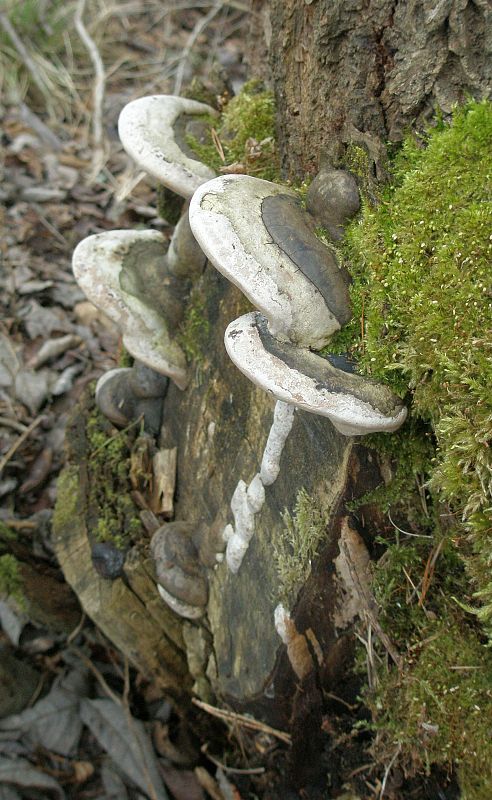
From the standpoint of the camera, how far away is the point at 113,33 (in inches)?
317

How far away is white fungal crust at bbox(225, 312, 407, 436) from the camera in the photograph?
5.08 ft

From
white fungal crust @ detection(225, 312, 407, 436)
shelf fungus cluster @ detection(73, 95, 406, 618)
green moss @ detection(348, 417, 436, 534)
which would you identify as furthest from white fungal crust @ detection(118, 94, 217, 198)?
green moss @ detection(348, 417, 436, 534)

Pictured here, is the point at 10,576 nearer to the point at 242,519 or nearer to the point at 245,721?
the point at 245,721

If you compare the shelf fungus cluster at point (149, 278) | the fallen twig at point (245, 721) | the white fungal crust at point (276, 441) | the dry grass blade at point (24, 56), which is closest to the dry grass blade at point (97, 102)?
the dry grass blade at point (24, 56)

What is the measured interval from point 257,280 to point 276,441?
742 mm

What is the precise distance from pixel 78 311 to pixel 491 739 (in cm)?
445

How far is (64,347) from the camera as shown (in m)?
5.10

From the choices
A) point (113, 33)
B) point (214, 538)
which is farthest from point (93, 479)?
point (113, 33)

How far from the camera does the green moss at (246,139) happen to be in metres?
2.40

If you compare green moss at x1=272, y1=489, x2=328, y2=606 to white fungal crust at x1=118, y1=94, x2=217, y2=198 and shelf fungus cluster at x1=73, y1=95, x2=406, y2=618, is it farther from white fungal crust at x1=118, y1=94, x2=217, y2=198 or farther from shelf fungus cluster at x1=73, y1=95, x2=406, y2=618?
white fungal crust at x1=118, y1=94, x2=217, y2=198

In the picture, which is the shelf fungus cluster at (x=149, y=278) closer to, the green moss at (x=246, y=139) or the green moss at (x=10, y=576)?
the green moss at (x=246, y=139)

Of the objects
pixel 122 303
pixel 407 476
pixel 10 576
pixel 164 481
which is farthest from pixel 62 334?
pixel 407 476

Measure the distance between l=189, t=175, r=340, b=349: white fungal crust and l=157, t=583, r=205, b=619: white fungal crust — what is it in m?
1.77

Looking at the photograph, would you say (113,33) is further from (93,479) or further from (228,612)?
(228,612)
